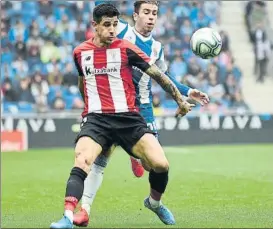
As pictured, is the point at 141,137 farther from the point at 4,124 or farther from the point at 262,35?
the point at 262,35

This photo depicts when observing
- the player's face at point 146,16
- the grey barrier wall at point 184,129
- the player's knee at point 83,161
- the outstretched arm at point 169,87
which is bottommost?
the grey barrier wall at point 184,129

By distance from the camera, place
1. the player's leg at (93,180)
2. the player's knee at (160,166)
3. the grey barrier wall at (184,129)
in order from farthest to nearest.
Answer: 1. the grey barrier wall at (184,129)
2. the player's leg at (93,180)
3. the player's knee at (160,166)

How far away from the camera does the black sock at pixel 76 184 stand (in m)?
7.24

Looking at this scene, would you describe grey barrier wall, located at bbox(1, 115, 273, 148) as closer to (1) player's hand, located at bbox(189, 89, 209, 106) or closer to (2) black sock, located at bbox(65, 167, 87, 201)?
(1) player's hand, located at bbox(189, 89, 209, 106)

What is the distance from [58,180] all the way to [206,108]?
982 centimetres

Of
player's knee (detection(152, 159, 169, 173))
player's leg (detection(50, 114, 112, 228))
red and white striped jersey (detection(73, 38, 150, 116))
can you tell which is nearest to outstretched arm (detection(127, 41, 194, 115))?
red and white striped jersey (detection(73, 38, 150, 116))

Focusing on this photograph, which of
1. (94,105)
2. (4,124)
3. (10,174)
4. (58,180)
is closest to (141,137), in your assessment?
(94,105)

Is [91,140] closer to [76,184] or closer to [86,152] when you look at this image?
[86,152]

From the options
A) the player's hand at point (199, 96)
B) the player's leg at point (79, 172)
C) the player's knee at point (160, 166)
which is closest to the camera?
the player's leg at point (79, 172)

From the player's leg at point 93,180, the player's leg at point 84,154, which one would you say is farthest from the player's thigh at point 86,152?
the player's leg at point 93,180

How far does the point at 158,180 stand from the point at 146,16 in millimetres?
2017

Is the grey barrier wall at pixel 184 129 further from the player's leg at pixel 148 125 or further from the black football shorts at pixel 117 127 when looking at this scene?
the black football shorts at pixel 117 127

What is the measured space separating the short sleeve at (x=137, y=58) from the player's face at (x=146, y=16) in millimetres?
1433

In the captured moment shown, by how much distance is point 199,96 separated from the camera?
8242 mm
